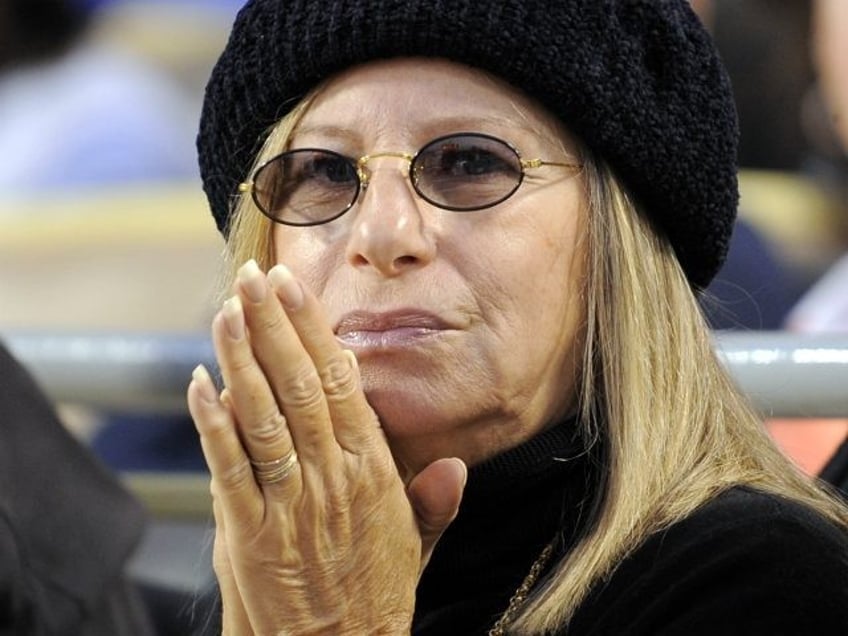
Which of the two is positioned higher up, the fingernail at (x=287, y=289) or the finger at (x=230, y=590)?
the fingernail at (x=287, y=289)

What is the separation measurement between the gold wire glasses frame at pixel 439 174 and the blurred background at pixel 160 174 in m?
1.43

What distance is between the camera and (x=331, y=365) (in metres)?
1.69

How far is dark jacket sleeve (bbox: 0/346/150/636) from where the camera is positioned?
2.15m

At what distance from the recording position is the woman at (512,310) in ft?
5.95

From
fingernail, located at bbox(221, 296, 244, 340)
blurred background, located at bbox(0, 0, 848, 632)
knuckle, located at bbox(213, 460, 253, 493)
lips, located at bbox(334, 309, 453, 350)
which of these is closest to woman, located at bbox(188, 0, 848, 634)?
lips, located at bbox(334, 309, 453, 350)

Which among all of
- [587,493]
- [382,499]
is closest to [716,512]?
[587,493]

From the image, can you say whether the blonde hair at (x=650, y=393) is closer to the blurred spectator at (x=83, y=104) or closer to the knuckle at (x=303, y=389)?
the knuckle at (x=303, y=389)

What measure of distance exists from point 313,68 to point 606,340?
0.53 metres

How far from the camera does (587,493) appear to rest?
2.02m

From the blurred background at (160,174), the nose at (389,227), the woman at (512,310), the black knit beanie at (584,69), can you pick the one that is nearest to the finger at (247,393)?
the woman at (512,310)

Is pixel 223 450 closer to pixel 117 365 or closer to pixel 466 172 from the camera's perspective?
Answer: pixel 466 172

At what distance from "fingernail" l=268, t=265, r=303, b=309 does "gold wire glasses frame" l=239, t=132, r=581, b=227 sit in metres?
0.39

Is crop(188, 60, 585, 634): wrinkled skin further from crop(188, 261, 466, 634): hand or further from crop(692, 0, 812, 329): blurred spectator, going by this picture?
crop(692, 0, 812, 329): blurred spectator

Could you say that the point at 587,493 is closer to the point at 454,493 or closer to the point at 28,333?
the point at 454,493
